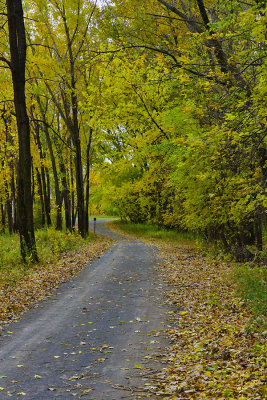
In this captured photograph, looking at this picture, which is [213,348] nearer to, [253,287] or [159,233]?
[253,287]

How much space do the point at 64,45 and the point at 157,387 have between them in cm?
2146

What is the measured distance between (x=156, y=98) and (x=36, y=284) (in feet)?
41.9

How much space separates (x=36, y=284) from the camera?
11.1m

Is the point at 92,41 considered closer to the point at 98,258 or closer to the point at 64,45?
the point at 64,45

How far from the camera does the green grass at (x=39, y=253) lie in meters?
12.5

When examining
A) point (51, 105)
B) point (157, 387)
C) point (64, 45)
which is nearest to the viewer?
point (157, 387)

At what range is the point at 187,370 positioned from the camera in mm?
5375

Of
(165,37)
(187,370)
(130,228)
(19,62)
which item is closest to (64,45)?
(165,37)

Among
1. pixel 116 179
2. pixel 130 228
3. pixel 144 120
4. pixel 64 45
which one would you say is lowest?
pixel 130 228

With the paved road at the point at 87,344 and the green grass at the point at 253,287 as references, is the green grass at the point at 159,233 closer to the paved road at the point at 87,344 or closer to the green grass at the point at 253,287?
the green grass at the point at 253,287

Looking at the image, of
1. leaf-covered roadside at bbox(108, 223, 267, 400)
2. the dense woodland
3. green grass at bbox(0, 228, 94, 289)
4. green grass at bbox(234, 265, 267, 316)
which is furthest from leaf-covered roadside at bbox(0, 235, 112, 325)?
green grass at bbox(234, 265, 267, 316)

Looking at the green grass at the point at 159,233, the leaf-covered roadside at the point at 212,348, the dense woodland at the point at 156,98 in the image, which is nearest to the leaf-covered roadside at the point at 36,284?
the dense woodland at the point at 156,98

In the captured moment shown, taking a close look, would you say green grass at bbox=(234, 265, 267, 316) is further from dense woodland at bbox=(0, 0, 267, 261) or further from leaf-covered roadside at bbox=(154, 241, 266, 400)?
dense woodland at bbox=(0, 0, 267, 261)

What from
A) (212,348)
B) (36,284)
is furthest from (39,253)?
(212,348)
